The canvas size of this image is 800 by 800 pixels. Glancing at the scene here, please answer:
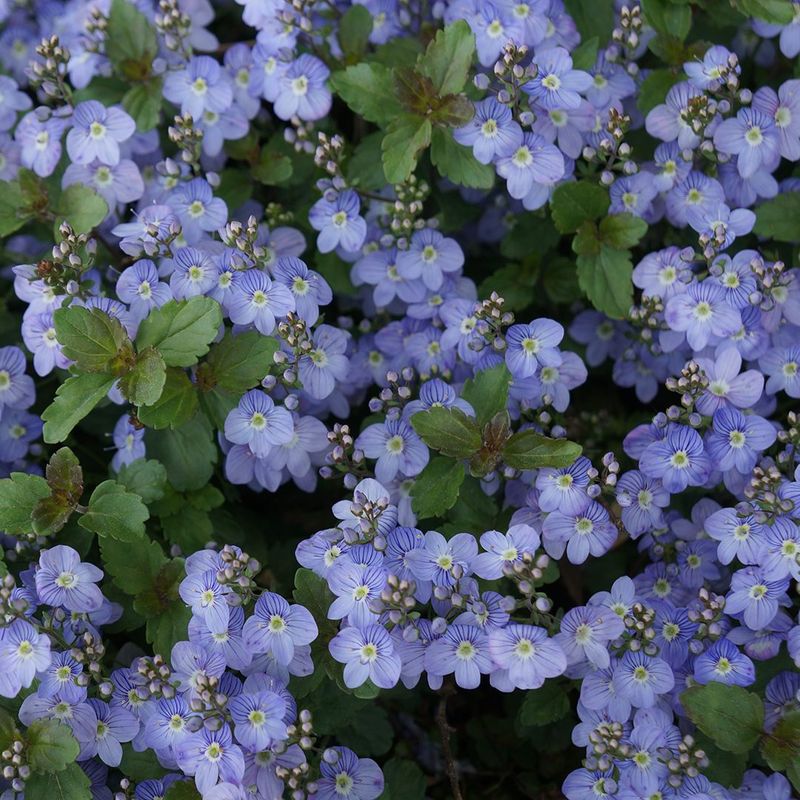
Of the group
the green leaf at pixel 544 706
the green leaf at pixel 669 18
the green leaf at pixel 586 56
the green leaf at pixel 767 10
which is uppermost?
the green leaf at pixel 767 10

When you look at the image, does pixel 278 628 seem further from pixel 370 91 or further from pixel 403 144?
pixel 370 91

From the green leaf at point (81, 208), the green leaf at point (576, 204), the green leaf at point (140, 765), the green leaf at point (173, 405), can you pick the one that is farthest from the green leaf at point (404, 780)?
the green leaf at point (81, 208)

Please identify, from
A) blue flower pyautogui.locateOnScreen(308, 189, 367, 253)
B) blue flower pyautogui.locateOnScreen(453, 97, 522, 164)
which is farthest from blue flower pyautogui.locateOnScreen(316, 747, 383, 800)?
blue flower pyautogui.locateOnScreen(453, 97, 522, 164)

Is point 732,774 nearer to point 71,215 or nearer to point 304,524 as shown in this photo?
point 304,524

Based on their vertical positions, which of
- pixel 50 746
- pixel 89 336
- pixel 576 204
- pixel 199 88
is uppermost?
pixel 199 88

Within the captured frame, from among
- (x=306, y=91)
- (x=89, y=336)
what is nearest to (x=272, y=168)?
(x=306, y=91)

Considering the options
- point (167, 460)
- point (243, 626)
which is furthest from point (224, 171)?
point (243, 626)

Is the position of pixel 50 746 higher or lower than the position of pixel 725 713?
lower

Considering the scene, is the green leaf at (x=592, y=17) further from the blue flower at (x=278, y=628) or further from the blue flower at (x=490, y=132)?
the blue flower at (x=278, y=628)
